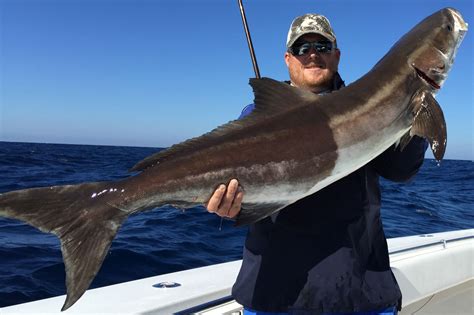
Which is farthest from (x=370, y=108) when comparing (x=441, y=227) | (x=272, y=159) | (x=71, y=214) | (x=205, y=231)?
(x=441, y=227)

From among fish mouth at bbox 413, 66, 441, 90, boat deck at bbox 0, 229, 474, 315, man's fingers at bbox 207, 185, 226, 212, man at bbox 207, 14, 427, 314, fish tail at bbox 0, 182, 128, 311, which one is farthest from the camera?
boat deck at bbox 0, 229, 474, 315

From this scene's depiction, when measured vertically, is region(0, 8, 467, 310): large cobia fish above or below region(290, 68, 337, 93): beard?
below

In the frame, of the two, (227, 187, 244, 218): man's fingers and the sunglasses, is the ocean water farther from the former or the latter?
(227, 187, 244, 218): man's fingers

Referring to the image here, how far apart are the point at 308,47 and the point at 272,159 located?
3.67 feet

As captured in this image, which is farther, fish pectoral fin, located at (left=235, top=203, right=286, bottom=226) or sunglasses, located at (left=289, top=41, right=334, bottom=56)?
sunglasses, located at (left=289, top=41, right=334, bottom=56)

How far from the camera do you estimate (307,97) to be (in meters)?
2.89

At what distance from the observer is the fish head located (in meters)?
2.98

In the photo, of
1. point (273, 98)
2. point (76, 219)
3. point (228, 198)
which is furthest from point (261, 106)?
point (76, 219)

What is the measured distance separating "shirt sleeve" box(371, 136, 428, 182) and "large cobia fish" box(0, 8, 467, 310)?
0.29 ft

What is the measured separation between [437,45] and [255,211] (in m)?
1.76

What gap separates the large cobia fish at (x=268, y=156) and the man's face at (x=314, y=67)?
0.42 metres

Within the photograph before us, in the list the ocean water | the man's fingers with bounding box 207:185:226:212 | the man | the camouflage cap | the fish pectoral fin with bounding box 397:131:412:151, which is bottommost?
the ocean water

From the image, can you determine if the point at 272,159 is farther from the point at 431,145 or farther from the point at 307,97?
the point at 431,145

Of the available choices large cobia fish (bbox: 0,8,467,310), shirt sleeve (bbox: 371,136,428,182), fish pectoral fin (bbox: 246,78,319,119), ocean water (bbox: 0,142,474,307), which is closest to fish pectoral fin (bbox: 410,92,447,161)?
large cobia fish (bbox: 0,8,467,310)
